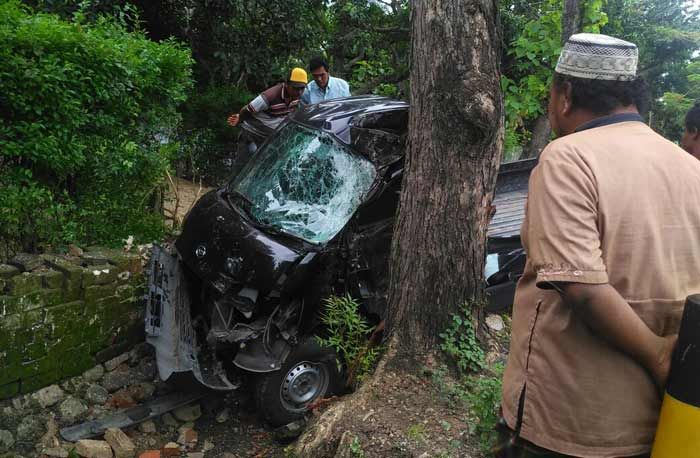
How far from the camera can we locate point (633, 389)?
1.73m

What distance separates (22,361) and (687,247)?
13.9 feet

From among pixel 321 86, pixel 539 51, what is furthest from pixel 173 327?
pixel 539 51

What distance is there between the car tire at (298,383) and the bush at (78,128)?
2040mm

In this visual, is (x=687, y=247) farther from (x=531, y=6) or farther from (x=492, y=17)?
(x=531, y=6)

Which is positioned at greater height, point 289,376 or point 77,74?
point 77,74

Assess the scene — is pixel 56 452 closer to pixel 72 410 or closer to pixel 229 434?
pixel 72 410

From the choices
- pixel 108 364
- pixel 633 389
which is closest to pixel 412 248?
pixel 633 389

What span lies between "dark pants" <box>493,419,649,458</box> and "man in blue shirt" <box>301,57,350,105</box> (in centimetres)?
593

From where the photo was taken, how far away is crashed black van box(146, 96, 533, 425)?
4305 mm

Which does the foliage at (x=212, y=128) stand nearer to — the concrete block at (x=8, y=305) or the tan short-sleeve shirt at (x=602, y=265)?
the concrete block at (x=8, y=305)

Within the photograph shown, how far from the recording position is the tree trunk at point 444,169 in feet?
12.1

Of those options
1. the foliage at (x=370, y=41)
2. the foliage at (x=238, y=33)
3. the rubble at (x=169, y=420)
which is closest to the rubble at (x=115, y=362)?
the rubble at (x=169, y=420)

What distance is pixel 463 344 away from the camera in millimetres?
3902

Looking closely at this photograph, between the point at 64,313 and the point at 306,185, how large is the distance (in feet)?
6.75
